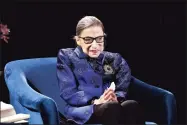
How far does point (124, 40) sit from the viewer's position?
4.20m

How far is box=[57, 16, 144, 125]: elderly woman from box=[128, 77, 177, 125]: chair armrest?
7.5 inches

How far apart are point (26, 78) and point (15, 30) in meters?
0.57

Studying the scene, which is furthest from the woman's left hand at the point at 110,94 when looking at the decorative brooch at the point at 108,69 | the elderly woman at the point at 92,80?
the decorative brooch at the point at 108,69

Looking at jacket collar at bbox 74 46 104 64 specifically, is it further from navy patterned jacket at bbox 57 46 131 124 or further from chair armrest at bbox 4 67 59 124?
chair armrest at bbox 4 67 59 124

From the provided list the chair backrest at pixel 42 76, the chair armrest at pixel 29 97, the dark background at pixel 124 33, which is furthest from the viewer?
the dark background at pixel 124 33

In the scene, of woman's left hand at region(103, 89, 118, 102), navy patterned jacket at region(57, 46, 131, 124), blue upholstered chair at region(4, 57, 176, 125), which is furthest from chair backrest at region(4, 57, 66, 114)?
woman's left hand at region(103, 89, 118, 102)

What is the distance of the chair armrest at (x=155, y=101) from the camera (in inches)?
139

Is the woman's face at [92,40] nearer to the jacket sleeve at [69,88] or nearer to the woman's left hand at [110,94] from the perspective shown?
the jacket sleeve at [69,88]

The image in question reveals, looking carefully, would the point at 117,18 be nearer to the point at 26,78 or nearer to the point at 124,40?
the point at 124,40

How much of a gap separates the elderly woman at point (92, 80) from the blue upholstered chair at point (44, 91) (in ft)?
0.60

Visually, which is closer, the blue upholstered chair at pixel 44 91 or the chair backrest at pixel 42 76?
the blue upholstered chair at pixel 44 91

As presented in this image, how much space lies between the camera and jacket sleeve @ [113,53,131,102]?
3.52 metres

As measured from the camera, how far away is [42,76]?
12.2 feet

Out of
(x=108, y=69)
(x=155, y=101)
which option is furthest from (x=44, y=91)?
(x=155, y=101)
